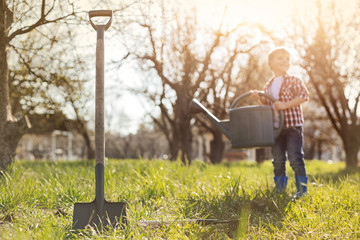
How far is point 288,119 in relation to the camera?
3.70 metres

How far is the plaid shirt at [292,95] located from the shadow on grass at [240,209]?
2.42ft

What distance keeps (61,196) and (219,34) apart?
477 cm

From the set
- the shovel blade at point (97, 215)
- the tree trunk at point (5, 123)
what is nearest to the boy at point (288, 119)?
the shovel blade at point (97, 215)

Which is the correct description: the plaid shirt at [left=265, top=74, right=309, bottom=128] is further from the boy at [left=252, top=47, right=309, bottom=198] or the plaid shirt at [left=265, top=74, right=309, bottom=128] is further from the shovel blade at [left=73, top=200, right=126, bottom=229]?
the shovel blade at [left=73, top=200, right=126, bottom=229]

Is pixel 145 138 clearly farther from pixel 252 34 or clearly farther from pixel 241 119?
pixel 241 119

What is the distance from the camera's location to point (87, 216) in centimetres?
256

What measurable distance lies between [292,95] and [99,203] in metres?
2.19

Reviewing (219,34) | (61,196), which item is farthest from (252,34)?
(61,196)

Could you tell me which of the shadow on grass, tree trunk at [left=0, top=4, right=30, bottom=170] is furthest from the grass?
tree trunk at [left=0, top=4, right=30, bottom=170]

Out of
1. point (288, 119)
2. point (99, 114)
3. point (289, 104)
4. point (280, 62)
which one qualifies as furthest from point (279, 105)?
point (99, 114)

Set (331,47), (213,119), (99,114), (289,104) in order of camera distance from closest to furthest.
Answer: (99,114)
(213,119)
(289,104)
(331,47)

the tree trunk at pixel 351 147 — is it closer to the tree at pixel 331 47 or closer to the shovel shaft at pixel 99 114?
the tree at pixel 331 47

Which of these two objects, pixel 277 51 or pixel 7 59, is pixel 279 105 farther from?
pixel 7 59

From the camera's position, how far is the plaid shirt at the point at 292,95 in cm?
370
